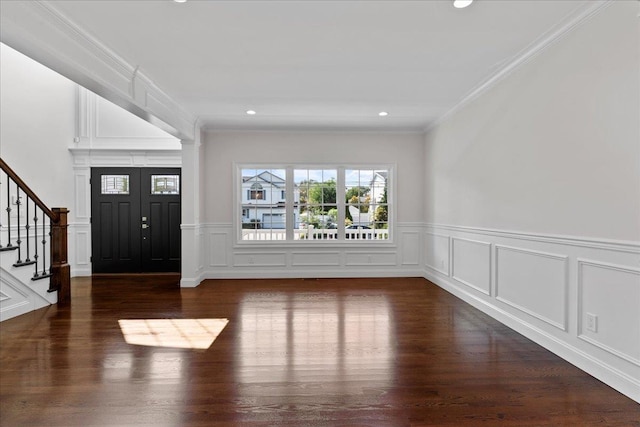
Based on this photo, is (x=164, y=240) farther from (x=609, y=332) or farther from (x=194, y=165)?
(x=609, y=332)

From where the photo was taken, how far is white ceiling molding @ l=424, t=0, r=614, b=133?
2.58 meters

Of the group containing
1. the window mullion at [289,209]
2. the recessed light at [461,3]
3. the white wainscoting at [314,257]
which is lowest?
the white wainscoting at [314,257]

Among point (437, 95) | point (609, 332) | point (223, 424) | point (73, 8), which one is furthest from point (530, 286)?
point (73, 8)

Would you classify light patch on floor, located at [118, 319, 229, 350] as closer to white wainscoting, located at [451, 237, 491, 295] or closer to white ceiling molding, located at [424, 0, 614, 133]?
white wainscoting, located at [451, 237, 491, 295]

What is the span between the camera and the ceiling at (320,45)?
2617mm

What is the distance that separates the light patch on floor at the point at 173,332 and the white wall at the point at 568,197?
307 cm

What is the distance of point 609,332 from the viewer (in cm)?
250

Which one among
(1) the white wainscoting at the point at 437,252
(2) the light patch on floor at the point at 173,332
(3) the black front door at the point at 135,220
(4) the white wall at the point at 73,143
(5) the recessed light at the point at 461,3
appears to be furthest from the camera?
(3) the black front door at the point at 135,220

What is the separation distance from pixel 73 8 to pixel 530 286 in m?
4.44

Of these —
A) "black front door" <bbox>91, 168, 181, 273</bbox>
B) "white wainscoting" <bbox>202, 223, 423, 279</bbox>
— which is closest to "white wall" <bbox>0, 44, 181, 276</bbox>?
"black front door" <bbox>91, 168, 181, 273</bbox>

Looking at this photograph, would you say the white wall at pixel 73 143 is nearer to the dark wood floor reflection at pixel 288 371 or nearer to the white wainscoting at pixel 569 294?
the dark wood floor reflection at pixel 288 371

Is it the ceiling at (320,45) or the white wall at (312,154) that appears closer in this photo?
the ceiling at (320,45)

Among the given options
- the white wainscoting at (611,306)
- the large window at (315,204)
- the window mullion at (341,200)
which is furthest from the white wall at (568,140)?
the window mullion at (341,200)

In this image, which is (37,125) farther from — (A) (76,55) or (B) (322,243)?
(B) (322,243)
